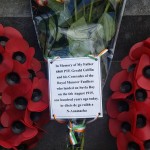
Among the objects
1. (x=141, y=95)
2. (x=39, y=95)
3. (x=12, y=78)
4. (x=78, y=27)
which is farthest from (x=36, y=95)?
(x=141, y=95)

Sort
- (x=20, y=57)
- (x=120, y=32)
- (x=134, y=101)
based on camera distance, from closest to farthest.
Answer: (x=134, y=101) → (x=20, y=57) → (x=120, y=32)

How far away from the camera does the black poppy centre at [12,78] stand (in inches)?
68.9

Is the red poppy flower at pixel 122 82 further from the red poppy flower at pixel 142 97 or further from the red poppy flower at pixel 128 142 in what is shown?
the red poppy flower at pixel 128 142

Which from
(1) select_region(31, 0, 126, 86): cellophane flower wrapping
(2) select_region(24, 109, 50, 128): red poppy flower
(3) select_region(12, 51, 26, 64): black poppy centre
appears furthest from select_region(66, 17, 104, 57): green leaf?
(2) select_region(24, 109, 50, 128): red poppy flower

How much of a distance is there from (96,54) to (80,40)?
0.31ft

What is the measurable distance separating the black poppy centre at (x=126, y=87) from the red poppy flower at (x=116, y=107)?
49 mm

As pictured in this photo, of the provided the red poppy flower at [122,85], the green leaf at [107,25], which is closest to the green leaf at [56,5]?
the green leaf at [107,25]

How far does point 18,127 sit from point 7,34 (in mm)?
427

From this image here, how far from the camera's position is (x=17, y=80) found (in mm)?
1755

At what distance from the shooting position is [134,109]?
1670 mm

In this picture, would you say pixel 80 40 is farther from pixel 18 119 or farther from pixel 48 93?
pixel 18 119

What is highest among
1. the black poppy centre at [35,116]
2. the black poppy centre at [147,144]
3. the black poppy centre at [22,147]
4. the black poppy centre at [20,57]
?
the black poppy centre at [20,57]

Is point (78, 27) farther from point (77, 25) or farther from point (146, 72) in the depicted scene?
A: point (146, 72)

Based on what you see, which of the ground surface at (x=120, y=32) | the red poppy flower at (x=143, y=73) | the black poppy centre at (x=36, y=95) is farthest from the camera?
the ground surface at (x=120, y=32)
